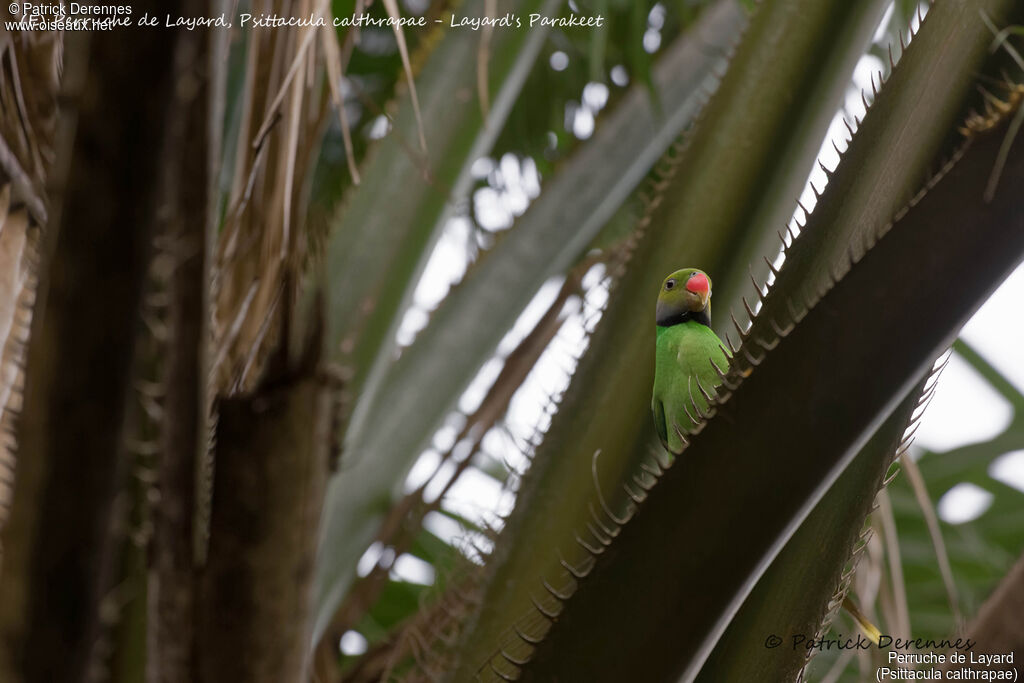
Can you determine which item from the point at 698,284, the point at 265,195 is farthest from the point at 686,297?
the point at 265,195

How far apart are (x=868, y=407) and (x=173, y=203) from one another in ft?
1.18

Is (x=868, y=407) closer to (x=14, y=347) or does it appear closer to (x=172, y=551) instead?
(x=172, y=551)

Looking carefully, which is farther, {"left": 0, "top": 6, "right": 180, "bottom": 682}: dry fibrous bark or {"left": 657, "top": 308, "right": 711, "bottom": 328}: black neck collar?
{"left": 657, "top": 308, "right": 711, "bottom": 328}: black neck collar

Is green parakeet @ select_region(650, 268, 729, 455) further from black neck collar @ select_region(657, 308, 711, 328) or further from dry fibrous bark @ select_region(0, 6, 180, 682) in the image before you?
dry fibrous bark @ select_region(0, 6, 180, 682)

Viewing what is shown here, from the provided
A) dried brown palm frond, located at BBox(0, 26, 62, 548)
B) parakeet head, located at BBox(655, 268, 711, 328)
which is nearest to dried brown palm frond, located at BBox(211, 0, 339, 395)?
dried brown palm frond, located at BBox(0, 26, 62, 548)

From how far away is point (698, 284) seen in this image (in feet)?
2.39

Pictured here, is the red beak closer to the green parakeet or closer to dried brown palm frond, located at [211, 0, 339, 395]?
the green parakeet

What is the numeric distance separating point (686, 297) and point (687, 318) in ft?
0.10

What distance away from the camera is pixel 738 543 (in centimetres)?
49

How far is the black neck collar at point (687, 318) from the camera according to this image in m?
0.77

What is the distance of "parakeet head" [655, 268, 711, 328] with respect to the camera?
0.73m

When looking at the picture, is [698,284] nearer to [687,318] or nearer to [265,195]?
[687,318]

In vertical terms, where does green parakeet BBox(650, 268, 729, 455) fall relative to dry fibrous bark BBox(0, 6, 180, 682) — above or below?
above

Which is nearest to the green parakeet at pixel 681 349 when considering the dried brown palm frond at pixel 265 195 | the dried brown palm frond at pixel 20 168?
the dried brown palm frond at pixel 265 195
